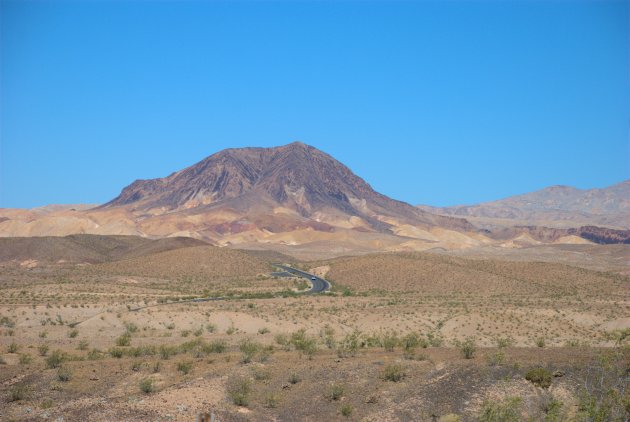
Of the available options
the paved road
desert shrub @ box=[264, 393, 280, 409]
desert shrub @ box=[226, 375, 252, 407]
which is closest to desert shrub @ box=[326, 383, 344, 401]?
desert shrub @ box=[264, 393, 280, 409]

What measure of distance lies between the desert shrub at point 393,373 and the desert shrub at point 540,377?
4121 mm

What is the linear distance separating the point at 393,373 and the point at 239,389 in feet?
17.0

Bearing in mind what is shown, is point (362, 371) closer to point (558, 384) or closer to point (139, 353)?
point (558, 384)

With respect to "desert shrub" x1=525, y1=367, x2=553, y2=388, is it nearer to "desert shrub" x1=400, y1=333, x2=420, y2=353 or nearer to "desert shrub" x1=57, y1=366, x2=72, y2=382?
"desert shrub" x1=400, y1=333, x2=420, y2=353

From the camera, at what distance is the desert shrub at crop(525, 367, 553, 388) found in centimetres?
2131

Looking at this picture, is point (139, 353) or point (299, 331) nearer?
point (139, 353)

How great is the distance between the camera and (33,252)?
125m

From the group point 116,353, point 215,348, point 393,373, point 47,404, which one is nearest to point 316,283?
point 215,348

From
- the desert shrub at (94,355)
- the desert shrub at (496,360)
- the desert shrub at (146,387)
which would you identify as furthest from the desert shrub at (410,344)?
the desert shrub at (94,355)

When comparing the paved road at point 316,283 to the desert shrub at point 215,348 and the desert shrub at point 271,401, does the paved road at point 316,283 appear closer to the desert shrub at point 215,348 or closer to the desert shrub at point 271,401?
the desert shrub at point 215,348

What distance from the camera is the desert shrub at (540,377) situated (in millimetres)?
21312

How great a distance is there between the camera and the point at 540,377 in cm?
2152

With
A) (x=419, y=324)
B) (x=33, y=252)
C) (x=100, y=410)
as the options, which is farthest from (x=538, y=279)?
(x=33, y=252)

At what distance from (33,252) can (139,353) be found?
344ft
